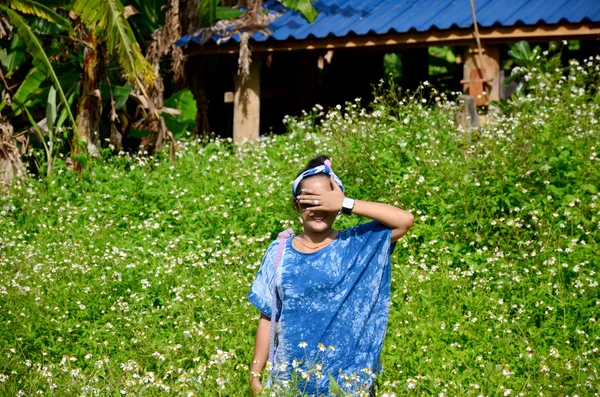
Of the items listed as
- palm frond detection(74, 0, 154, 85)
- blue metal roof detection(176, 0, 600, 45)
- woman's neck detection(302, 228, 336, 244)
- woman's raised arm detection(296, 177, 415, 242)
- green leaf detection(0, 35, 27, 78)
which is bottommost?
woman's neck detection(302, 228, 336, 244)

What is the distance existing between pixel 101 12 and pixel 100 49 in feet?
4.68

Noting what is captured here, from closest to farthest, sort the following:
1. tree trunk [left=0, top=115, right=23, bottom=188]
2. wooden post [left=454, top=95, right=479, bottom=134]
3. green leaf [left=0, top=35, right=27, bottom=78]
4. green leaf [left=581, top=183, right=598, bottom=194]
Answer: green leaf [left=581, top=183, right=598, bottom=194]
wooden post [left=454, top=95, right=479, bottom=134]
tree trunk [left=0, top=115, right=23, bottom=188]
green leaf [left=0, top=35, right=27, bottom=78]

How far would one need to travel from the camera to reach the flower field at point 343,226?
16.6ft

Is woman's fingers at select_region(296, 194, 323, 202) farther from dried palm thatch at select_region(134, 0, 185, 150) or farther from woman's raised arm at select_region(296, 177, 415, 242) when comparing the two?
dried palm thatch at select_region(134, 0, 185, 150)

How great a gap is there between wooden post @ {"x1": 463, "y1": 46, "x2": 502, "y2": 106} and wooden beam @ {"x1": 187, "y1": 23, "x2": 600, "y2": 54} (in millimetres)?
174

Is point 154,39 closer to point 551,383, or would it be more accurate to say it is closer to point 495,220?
point 495,220

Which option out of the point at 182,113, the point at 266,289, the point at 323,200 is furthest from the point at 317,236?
the point at 182,113

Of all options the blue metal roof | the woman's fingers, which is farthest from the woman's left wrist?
the blue metal roof

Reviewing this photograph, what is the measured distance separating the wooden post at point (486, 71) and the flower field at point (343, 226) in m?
0.76

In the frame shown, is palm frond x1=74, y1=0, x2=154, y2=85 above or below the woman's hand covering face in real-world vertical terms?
above

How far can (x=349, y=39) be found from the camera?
11133 millimetres

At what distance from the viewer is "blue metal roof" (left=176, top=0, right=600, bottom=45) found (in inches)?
406

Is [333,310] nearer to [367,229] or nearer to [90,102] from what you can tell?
[367,229]

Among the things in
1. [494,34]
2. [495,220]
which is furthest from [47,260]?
[494,34]
